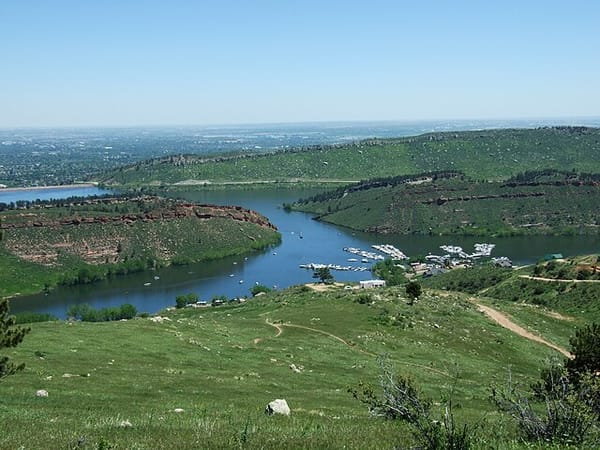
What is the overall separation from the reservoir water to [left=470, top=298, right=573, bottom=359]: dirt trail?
7041cm

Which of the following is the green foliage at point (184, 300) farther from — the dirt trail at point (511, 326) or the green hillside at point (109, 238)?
the dirt trail at point (511, 326)

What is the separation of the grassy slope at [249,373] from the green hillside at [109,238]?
322ft

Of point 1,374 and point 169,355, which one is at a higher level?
point 1,374

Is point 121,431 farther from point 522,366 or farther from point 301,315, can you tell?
point 301,315

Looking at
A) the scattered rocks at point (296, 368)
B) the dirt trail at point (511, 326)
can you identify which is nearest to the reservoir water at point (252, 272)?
the dirt trail at point (511, 326)

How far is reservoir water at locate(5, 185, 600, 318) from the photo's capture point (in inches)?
5000

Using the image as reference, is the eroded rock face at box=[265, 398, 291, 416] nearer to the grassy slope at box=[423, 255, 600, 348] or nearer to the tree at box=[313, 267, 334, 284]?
the grassy slope at box=[423, 255, 600, 348]

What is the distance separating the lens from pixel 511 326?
56.1m

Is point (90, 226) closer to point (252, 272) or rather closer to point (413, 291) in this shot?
point (252, 272)

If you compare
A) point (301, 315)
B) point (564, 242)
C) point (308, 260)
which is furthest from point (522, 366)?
point (564, 242)

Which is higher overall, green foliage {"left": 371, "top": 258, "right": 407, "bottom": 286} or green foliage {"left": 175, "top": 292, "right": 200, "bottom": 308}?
green foliage {"left": 175, "top": 292, "right": 200, "bottom": 308}

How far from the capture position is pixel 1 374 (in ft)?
65.6

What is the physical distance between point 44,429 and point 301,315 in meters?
39.8

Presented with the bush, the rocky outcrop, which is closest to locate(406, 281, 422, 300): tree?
the bush
